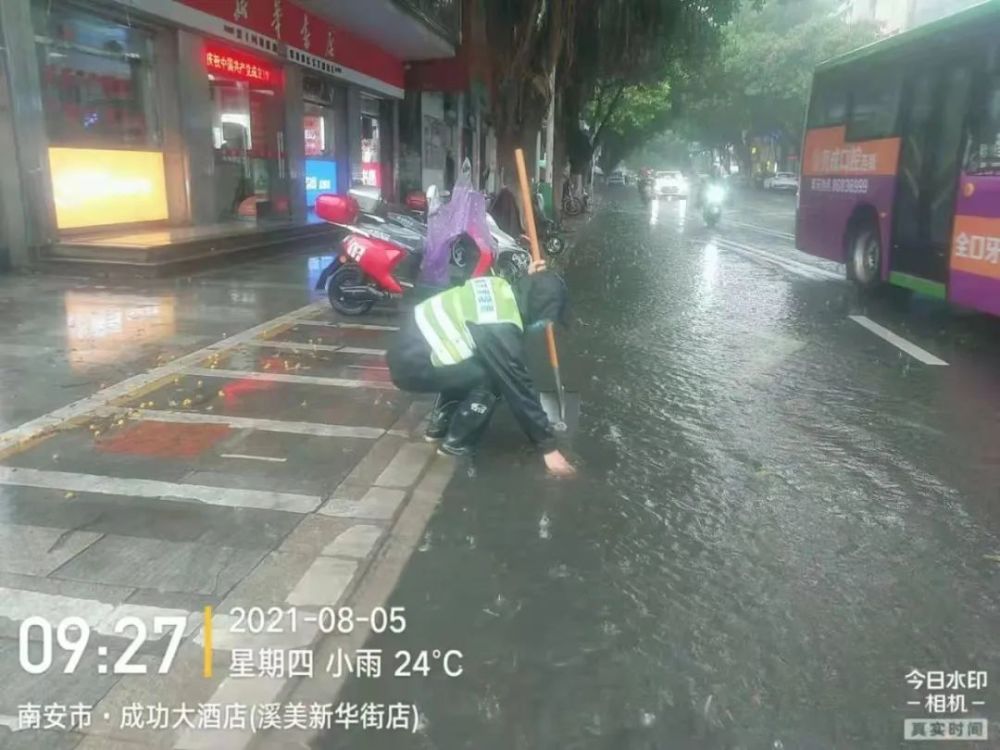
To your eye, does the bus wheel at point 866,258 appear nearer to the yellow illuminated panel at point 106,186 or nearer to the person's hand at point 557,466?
the person's hand at point 557,466

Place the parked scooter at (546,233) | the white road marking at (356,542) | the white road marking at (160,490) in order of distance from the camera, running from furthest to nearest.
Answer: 1. the parked scooter at (546,233)
2. the white road marking at (160,490)
3. the white road marking at (356,542)

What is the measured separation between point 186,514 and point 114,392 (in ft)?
7.57

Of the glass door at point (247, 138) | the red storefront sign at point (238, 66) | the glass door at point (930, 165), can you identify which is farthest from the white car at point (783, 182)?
the glass door at point (930, 165)

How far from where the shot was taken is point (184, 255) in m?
11.7

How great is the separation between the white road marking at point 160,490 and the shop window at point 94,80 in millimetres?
8376

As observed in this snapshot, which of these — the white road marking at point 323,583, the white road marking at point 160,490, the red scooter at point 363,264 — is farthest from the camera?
the red scooter at point 363,264

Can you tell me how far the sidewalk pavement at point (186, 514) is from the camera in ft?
9.46

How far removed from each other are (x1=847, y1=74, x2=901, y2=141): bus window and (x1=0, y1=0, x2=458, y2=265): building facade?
350 inches

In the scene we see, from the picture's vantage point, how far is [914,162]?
10.2 metres

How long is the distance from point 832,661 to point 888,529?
4.52ft

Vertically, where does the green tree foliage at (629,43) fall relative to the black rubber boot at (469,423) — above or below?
above

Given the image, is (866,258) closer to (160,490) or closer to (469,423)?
(469,423)

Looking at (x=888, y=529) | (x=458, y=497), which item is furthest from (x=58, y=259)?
(x=888, y=529)
